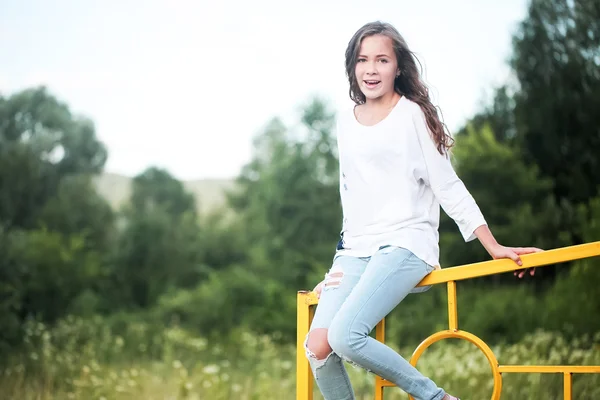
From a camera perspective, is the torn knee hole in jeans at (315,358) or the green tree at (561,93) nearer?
the torn knee hole in jeans at (315,358)

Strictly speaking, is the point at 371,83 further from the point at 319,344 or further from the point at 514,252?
the point at 319,344

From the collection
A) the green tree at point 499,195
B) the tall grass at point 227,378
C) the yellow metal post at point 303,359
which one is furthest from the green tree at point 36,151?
the yellow metal post at point 303,359

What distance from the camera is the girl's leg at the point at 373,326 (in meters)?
2.24

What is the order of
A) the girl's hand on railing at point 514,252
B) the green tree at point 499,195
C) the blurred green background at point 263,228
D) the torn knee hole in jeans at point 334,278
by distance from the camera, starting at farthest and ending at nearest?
1. the green tree at point 499,195
2. the blurred green background at point 263,228
3. the torn knee hole in jeans at point 334,278
4. the girl's hand on railing at point 514,252

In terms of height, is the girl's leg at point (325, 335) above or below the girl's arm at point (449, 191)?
below

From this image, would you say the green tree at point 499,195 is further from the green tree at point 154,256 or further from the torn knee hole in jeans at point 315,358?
the torn knee hole in jeans at point 315,358

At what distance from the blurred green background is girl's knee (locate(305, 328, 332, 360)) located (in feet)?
18.1

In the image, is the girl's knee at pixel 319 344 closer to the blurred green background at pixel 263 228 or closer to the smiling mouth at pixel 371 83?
the smiling mouth at pixel 371 83

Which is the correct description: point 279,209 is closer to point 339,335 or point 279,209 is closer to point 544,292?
point 544,292

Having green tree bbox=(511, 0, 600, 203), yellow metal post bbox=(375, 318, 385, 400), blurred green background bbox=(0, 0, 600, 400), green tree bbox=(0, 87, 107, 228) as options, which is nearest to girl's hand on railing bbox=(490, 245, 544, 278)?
yellow metal post bbox=(375, 318, 385, 400)

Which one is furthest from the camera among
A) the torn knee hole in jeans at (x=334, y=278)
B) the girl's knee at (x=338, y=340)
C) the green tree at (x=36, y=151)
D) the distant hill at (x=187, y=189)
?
the distant hill at (x=187, y=189)

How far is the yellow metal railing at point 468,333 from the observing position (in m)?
2.02

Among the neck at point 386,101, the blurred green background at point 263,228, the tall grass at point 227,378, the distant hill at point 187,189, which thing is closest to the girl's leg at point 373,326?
the neck at point 386,101

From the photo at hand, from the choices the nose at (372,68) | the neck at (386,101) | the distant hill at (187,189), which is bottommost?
the neck at (386,101)
